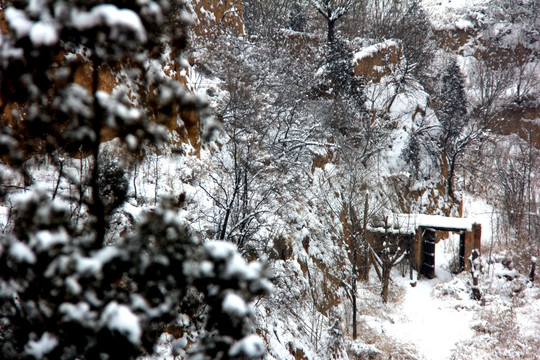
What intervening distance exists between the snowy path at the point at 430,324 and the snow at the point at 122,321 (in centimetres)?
1032

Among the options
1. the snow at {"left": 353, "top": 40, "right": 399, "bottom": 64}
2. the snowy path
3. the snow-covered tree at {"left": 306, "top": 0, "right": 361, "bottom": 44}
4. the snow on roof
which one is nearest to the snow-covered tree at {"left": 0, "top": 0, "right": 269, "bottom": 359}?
the snowy path

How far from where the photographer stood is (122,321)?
5.06 ft

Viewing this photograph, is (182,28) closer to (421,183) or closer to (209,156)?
(209,156)

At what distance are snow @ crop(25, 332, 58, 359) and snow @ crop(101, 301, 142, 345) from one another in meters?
0.36

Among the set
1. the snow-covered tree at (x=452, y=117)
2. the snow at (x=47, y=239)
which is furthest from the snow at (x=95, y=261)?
the snow-covered tree at (x=452, y=117)

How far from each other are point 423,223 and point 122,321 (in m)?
15.1

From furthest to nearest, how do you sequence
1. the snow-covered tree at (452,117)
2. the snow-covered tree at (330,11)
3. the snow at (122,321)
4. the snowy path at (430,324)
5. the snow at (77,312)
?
1. the snow-covered tree at (452,117)
2. the snow-covered tree at (330,11)
3. the snowy path at (430,324)
4. the snow at (77,312)
5. the snow at (122,321)

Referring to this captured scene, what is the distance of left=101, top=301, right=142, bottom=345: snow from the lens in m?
1.51

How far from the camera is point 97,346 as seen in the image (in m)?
1.70

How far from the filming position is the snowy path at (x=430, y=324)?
32.7ft

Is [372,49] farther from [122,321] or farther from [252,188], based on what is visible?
[122,321]

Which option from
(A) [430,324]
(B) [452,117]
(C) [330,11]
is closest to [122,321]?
(A) [430,324]

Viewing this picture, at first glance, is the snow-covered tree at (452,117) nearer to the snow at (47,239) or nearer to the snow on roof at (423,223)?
the snow on roof at (423,223)

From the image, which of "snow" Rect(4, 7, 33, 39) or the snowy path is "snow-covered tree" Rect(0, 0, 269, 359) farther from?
the snowy path
